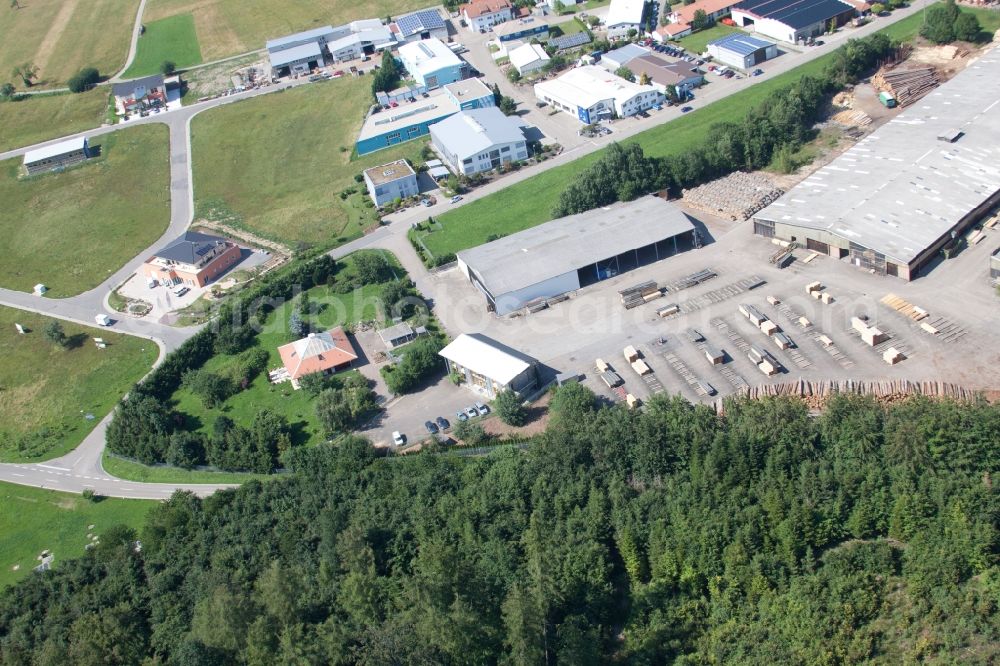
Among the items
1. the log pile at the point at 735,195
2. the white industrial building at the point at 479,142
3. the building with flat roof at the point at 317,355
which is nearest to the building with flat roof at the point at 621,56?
the white industrial building at the point at 479,142

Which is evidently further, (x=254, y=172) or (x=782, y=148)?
(x=254, y=172)

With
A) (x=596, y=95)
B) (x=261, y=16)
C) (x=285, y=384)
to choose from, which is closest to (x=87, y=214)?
(x=285, y=384)

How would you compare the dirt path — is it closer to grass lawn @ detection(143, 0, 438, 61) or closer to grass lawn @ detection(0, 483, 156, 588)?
grass lawn @ detection(143, 0, 438, 61)

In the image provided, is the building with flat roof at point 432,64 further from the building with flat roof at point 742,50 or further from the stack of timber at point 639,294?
the stack of timber at point 639,294

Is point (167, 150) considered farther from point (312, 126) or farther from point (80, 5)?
point (80, 5)

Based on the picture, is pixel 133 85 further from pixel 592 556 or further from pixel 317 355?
pixel 592 556

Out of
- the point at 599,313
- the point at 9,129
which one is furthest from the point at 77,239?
the point at 599,313
